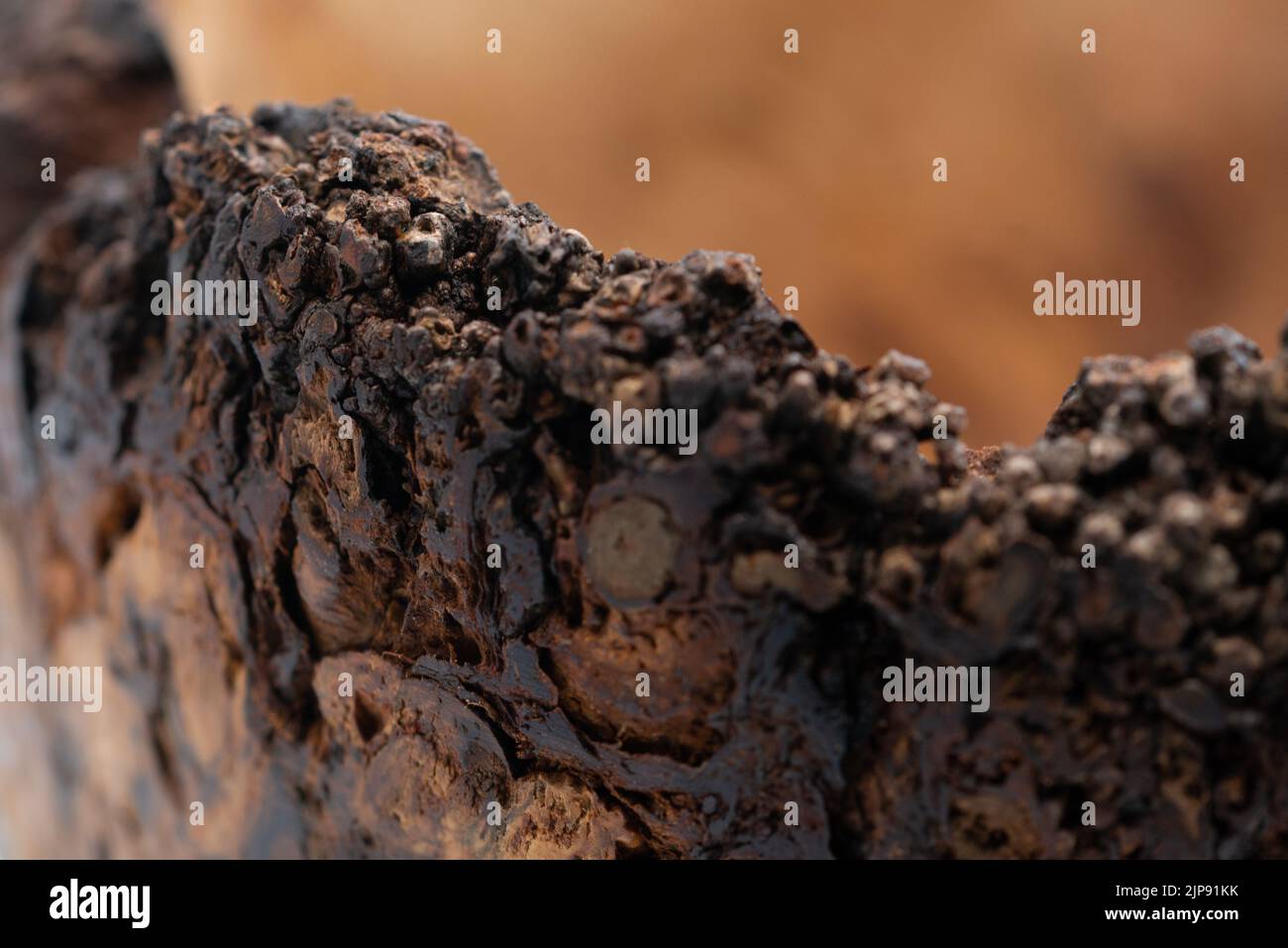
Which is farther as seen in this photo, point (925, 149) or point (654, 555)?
point (925, 149)

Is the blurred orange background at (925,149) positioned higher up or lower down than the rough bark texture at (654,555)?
higher up

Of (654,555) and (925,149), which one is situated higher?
(925,149)

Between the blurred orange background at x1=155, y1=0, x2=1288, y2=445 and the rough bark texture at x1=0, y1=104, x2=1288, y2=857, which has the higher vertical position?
the blurred orange background at x1=155, y1=0, x2=1288, y2=445

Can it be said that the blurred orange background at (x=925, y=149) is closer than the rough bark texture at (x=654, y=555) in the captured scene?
No
